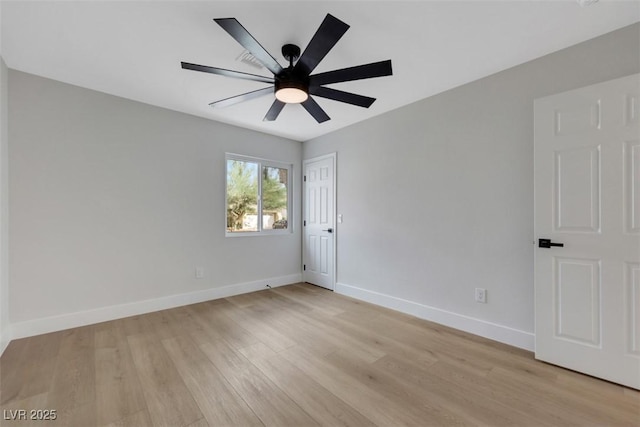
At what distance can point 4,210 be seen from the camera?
238 cm

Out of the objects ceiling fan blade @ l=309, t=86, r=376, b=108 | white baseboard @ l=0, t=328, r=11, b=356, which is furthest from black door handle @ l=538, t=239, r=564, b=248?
white baseboard @ l=0, t=328, r=11, b=356

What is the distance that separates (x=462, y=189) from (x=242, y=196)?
3.12m

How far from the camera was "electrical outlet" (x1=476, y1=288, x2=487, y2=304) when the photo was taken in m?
2.56

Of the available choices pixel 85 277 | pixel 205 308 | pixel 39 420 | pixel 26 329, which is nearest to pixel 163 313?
pixel 205 308

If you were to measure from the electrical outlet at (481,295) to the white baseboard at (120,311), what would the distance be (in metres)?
2.99

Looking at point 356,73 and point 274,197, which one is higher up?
point 356,73

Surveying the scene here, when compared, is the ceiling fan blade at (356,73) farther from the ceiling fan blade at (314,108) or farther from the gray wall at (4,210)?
the gray wall at (4,210)

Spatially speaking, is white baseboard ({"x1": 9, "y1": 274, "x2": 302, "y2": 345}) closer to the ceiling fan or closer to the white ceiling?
the white ceiling

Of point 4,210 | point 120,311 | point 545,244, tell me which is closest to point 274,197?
point 120,311

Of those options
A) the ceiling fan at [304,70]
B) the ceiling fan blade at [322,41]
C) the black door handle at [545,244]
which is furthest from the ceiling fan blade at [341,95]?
the black door handle at [545,244]

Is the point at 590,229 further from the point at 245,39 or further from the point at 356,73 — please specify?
the point at 245,39

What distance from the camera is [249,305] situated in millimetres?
3453

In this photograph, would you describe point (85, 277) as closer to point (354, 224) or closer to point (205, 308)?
point (205, 308)

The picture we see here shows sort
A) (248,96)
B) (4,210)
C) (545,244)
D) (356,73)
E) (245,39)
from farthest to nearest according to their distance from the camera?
(4,210)
(248,96)
(545,244)
(356,73)
(245,39)
